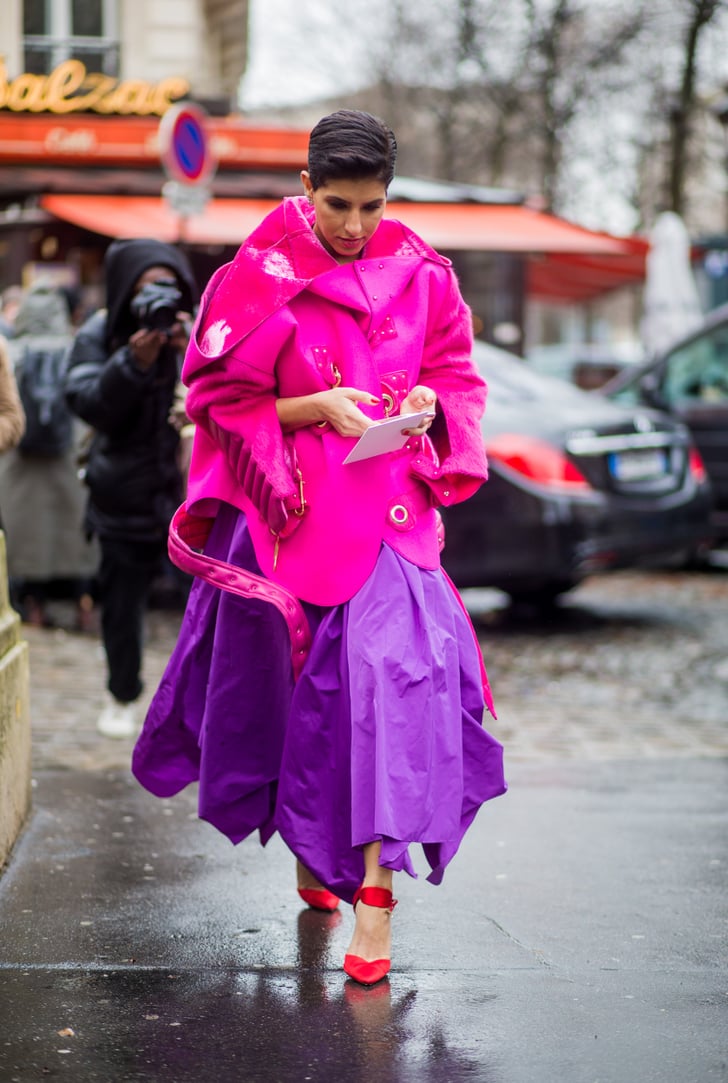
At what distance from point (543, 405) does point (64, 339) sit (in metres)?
2.89

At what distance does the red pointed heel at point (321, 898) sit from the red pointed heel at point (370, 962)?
0.51 meters

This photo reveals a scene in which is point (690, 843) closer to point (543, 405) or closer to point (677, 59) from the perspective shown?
point (543, 405)

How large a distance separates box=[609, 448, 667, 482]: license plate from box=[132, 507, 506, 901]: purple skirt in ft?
18.8

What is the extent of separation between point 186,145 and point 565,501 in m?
4.43

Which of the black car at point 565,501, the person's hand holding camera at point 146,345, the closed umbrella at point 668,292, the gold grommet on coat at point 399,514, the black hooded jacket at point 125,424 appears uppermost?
the gold grommet on coat at point 399,514

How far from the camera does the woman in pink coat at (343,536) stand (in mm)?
3521

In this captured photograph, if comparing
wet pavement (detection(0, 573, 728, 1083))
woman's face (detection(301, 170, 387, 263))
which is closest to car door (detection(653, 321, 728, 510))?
wet pavement (detection(0, 573, 728, 1083))

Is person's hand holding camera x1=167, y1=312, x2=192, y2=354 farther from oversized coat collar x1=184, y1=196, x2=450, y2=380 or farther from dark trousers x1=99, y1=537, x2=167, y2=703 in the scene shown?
oversized coat collar x1=184, y1=196, x2=450, y2=380

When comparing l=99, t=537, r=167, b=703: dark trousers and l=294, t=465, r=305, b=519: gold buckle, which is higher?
l=294, t=465, r=305, b=519: gold buckle

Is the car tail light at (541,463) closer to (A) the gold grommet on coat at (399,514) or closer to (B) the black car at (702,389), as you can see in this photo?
(B) the black car at (702,389)

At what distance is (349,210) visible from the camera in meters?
3.56

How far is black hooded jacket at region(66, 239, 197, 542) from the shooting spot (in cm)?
589

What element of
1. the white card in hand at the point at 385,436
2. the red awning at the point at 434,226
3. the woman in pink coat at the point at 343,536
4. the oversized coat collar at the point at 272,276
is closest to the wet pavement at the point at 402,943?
the woman in pink coat at the point at 343,536

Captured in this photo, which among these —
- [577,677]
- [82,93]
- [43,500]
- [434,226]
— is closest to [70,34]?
[82,93]
